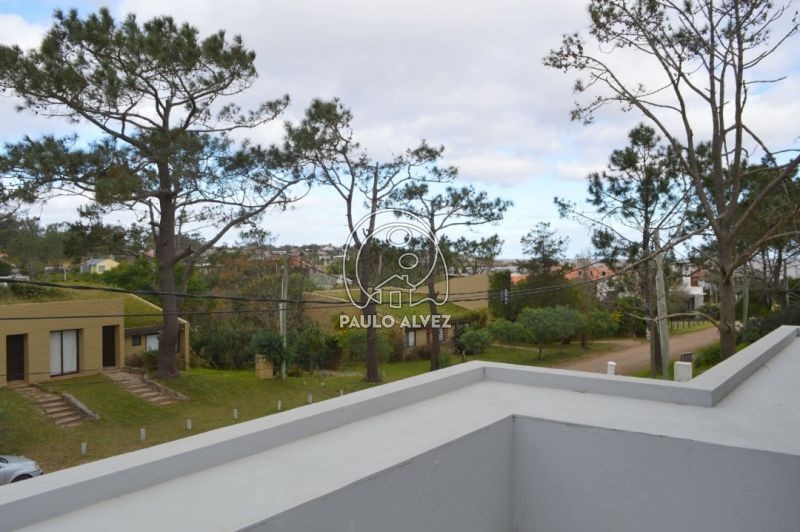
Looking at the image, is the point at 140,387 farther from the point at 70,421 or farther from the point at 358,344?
the point at 358,344

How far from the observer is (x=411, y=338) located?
784 inches

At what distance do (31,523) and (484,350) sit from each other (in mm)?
19237

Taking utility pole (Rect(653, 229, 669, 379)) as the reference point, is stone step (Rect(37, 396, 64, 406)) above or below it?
below

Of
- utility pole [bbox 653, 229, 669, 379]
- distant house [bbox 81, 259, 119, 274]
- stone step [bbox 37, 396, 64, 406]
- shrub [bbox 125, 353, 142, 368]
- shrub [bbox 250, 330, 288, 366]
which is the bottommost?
stone step [bbox 37, 396, 64, 406]

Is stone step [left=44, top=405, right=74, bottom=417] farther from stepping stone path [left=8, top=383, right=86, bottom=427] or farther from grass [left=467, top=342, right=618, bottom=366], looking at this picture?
grass [left=467, top=342, right=618, bottom=366]

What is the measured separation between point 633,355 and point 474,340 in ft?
18.1

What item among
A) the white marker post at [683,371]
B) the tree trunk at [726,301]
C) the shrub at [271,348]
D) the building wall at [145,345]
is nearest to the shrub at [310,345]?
the shrub at [271,348]

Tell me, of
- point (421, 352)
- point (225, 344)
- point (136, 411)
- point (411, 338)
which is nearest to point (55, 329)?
point (136, 411)

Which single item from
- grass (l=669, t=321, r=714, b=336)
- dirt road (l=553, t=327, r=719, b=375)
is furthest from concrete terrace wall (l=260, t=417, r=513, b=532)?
grass (l=669, t=321, r=714, b=336)

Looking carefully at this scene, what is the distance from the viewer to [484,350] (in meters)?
19.8

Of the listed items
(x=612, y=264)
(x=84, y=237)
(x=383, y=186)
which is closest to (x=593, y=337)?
(x=612, y=264)

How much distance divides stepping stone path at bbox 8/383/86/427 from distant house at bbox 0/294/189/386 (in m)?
0.43

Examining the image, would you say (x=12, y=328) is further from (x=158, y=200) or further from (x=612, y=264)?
(x=612, y=264)

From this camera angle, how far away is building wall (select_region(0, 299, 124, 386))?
1197 centimetres
